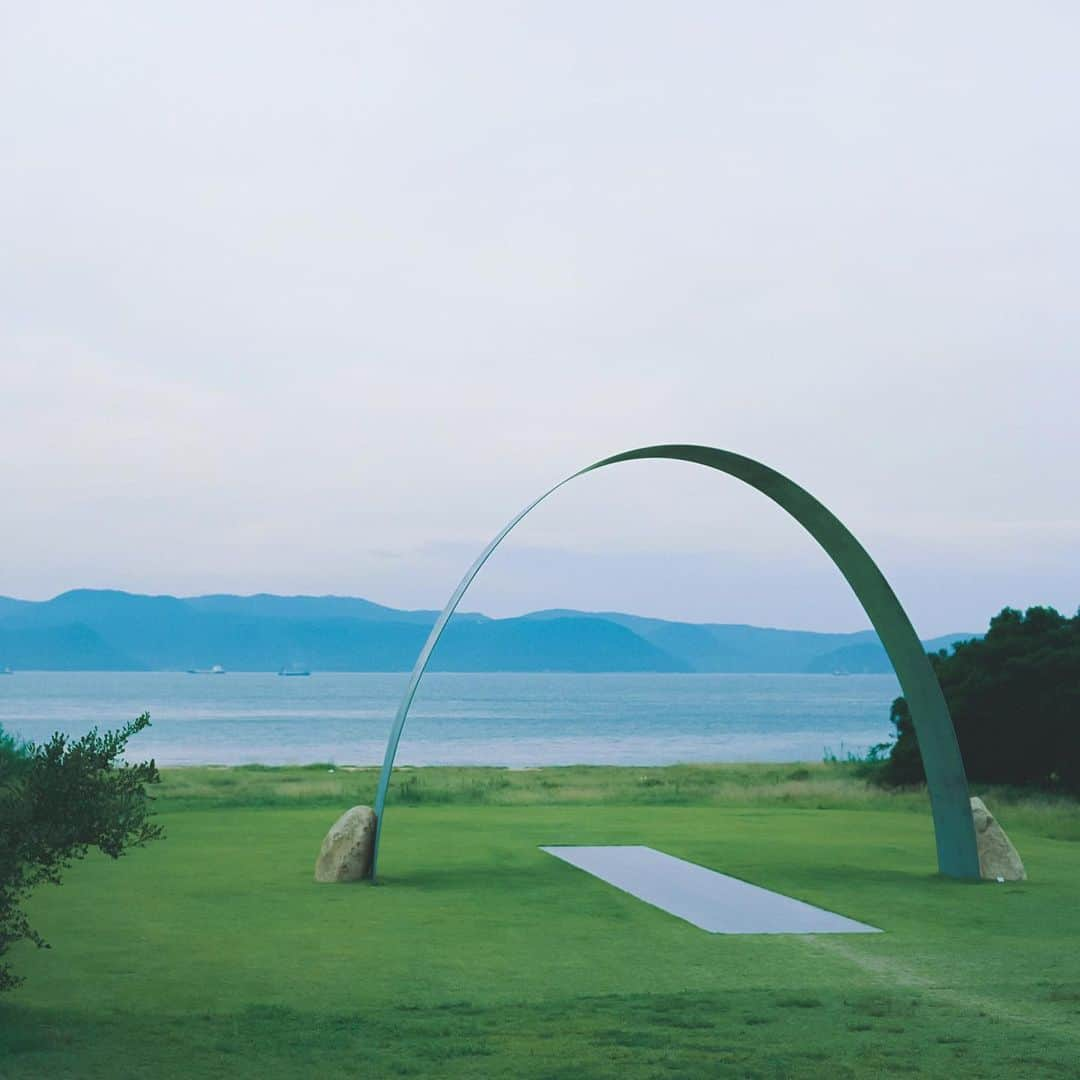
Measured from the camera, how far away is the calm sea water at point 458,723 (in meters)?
61.1

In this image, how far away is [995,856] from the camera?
11.7 m

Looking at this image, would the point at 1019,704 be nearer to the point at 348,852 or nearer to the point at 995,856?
the point at 995,856

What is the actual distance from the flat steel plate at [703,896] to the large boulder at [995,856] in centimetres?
193

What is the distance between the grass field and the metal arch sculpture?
19.2 inches

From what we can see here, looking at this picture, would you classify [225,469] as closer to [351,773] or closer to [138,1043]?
[351,773]

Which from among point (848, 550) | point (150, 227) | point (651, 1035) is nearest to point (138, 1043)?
point (651, 1035)

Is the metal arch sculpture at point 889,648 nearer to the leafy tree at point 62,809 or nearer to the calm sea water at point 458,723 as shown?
the leafy tree at point 62,809

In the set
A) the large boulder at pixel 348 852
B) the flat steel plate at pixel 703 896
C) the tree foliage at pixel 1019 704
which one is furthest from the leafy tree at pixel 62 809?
the tree foliage at pixel 1019 704

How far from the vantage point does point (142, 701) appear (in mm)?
97562

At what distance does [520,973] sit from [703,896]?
339 cm

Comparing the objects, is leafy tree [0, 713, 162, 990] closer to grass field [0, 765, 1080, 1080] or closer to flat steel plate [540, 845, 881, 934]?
grass field [0, 765, 1080, 1080]

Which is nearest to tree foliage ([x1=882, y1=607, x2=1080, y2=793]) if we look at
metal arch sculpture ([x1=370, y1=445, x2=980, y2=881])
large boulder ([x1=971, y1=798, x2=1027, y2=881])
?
large boulder ([x1=971, y1=798, x2=1027, y2=881])

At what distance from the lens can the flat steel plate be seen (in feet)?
30.5

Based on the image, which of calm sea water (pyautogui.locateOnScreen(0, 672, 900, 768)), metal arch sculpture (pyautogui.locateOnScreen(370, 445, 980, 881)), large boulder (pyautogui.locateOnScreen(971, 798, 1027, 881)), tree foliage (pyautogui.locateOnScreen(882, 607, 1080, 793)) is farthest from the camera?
calm sea water (pyautogui.locateOnScreen(0, 672, 900, 768))
